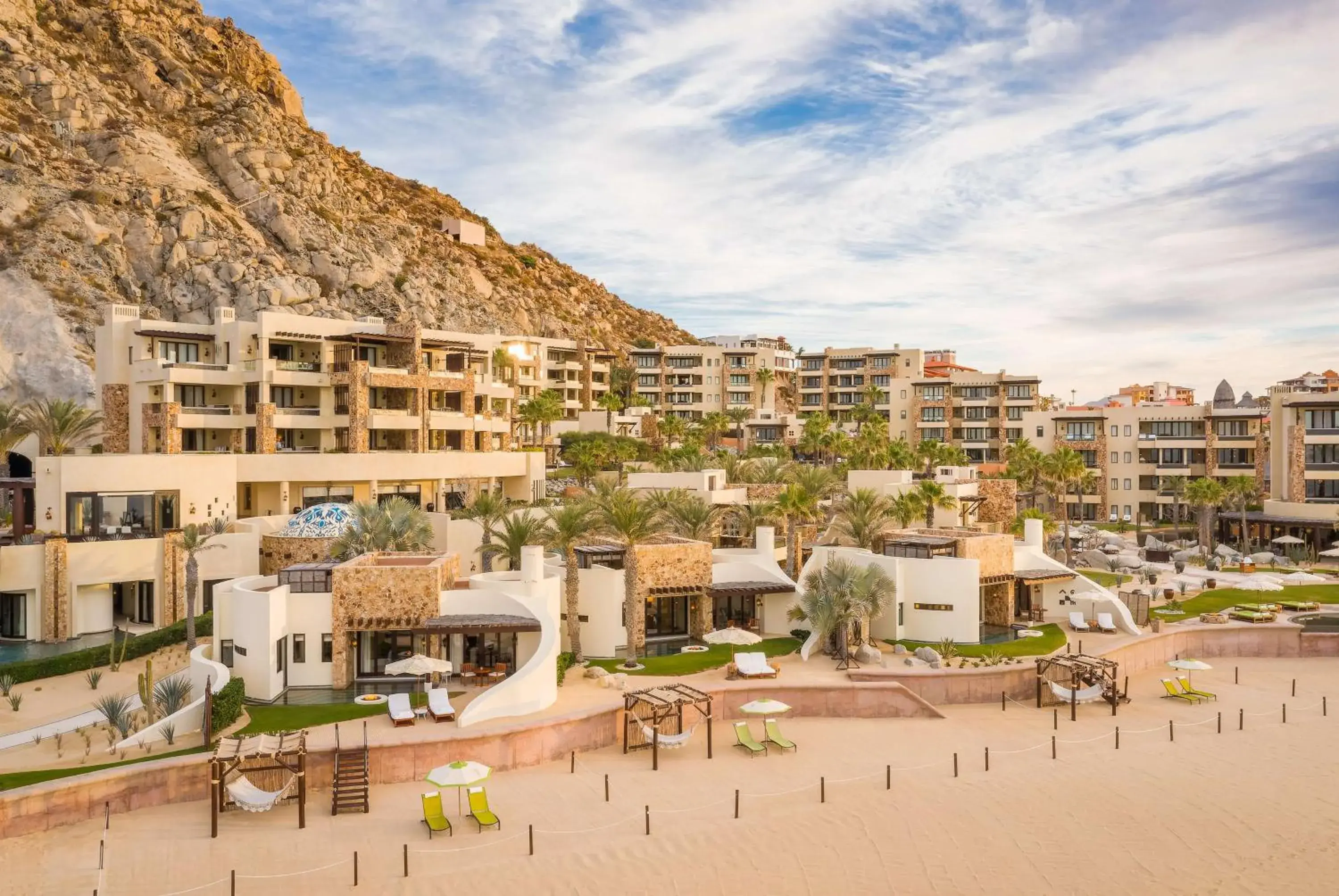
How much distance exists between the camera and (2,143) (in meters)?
87.9

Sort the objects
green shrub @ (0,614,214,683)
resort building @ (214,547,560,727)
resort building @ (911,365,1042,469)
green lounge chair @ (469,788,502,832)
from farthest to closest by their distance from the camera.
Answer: resort building @ (911,365,1042,469)
green shrub @ (0,614,214,683)
resort building @ (214,547,560,727)
green lounge chair @ (469,788,502,832)

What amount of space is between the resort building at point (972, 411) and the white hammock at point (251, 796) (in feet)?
296

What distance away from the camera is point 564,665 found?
33.9m

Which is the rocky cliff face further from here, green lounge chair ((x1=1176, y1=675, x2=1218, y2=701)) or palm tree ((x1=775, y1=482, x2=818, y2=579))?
green lounge chair ((x1=1176, y1=675, x2=1218, y2=701))

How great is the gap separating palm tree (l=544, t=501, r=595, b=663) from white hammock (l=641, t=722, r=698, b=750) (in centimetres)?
832

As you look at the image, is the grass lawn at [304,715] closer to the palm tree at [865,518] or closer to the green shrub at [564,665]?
the green shrub at [564,665]

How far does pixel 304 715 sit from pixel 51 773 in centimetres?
679

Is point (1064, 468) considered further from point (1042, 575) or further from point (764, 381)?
point (764, 381)

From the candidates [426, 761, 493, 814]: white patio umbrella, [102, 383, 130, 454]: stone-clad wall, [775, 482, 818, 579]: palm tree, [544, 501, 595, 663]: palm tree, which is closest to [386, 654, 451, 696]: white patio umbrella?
[544, 501, 595, 663]: palm tree


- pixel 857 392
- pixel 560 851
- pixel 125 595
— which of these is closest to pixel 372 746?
pixel 560 851

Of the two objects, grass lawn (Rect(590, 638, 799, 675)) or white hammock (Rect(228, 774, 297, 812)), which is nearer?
white hammock (Rect(228, 774, 297, 812))

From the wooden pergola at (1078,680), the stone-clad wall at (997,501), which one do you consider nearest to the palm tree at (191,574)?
the wooden pergola at (1078,680)

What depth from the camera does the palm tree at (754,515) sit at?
5034 centimetres

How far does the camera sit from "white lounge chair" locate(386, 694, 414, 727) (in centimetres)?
2750
